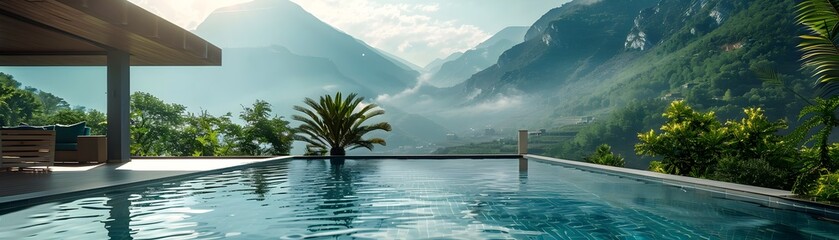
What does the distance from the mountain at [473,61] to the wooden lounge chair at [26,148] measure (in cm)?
11811

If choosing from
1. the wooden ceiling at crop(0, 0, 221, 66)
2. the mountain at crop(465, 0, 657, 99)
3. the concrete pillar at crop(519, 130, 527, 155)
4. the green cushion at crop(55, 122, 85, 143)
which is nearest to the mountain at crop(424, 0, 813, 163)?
the mountain at crop(465, 0, 657, 99)

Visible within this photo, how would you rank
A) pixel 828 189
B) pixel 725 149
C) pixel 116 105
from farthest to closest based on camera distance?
pixel 116 105 → pixel 725 149 → pixel 828 189

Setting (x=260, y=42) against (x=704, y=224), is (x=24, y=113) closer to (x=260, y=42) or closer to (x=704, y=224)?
(x=704, y=224)

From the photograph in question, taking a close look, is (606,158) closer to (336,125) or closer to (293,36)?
(336,125)

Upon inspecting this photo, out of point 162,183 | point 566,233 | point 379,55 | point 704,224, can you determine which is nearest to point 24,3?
point 162,183

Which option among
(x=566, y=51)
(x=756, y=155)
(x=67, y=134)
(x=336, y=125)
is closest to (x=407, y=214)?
(x=756, y=155)

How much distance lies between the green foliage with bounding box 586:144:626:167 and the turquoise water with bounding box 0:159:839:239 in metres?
5.01

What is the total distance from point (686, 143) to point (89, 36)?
11.4m

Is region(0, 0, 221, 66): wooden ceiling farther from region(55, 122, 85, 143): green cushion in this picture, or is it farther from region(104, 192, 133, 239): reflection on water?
region(104, 192, 133, 239): reflection on water

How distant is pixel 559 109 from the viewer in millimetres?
94188

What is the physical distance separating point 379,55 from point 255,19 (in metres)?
35.6

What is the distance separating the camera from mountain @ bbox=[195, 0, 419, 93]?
145m

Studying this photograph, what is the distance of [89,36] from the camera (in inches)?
443

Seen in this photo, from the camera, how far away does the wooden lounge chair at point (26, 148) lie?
9703mm
